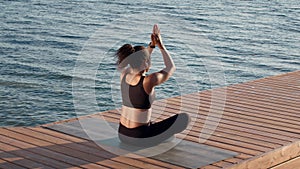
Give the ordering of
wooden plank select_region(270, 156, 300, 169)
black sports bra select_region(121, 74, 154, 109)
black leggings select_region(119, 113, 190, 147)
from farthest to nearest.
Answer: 1. wooden plank select_region(270, 156, 300, 169)
2. black leggings select_region(119, 113, 190, 147)
3. black sports bra select_region(121, 74, 154, 109)

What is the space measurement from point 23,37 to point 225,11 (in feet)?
29.3

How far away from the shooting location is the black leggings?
17.5 ft

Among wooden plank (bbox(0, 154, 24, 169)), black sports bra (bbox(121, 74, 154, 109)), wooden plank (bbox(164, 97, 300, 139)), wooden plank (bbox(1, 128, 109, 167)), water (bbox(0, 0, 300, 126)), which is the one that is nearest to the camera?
wooden plank (bbox(0, 154, 24, 169))

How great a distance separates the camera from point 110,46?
1498 cm

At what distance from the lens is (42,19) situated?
18812mm

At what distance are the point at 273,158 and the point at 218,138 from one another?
1.89ft

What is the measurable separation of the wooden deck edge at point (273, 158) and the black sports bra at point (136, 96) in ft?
2.93

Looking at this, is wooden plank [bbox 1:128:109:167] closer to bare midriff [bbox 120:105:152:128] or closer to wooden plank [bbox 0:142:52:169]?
wooden plank [bbox 0:142:52:169]

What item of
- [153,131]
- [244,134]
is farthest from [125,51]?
[244,134]

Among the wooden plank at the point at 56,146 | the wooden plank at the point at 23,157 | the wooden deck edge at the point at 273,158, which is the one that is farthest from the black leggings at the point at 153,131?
the wooden plank at the point at 23,157

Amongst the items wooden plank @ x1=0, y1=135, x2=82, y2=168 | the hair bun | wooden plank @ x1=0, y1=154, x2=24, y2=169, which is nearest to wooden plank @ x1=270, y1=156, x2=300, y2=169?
the hair bun

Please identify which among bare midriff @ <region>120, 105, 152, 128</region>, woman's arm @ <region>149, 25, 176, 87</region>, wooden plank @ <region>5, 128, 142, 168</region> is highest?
woman's arm @ <region>149, 25, 176, 87</region>

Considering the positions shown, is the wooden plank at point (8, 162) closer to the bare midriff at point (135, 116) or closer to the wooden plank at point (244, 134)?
the bare midriff at point (135, 116)

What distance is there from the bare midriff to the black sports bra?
3 cm
